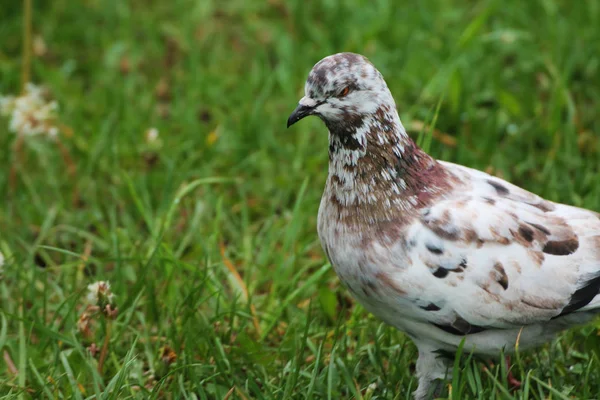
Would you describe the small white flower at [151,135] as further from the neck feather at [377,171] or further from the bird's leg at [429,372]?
the bird's leg at [429,372]

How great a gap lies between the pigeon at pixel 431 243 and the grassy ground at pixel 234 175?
0.21 metres

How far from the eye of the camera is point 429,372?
3.52 meters

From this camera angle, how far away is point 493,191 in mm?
3553

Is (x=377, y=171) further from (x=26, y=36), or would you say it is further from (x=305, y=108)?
(x=26, y=36)

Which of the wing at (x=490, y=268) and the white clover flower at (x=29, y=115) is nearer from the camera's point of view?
the wing at (x=490, y=268)

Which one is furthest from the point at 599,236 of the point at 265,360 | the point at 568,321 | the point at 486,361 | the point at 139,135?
the point at 139,135

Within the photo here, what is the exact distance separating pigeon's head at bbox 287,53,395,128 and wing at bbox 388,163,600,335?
1.48ft

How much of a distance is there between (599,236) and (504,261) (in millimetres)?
447

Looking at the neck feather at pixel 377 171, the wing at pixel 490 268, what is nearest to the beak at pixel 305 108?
the neck feather at pixel 377 171

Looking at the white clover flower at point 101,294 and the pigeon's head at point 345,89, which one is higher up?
the pigeon's head at point 345,89

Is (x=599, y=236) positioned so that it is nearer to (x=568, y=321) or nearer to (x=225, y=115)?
(x=568, y=321)

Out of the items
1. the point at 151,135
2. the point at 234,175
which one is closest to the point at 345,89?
the point at 151,135

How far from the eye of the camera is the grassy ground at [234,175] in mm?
3740

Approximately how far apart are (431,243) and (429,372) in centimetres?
54
